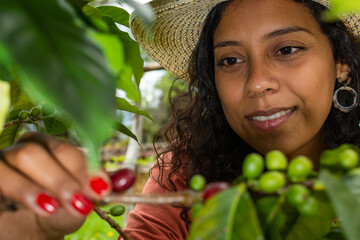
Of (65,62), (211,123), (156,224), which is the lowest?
(156,224)

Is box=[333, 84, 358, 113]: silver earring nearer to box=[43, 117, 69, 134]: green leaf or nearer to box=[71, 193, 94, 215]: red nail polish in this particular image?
box=[43, 117, 69, 134]: green leaf

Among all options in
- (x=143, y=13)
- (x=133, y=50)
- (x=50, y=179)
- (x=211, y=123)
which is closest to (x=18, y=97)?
(x=133, y=50)

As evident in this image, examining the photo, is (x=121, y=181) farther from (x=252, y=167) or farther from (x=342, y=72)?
(x=342, y=72)

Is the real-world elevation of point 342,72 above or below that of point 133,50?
below

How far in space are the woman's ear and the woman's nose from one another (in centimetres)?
44

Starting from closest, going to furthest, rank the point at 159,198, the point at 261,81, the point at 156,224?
the point at 159,198 < the point at 261,81 < the point at 156,224

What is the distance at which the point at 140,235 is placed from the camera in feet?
5.51

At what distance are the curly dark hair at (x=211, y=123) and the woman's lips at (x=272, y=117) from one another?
42cm

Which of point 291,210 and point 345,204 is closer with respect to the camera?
point 345,204

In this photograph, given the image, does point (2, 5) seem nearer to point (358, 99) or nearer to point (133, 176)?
point (133, 176)

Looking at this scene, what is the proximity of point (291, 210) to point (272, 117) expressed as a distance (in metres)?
0.85

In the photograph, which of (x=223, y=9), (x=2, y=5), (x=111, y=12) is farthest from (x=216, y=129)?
(x=2, y=5)

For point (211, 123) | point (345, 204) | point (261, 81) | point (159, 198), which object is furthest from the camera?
point (211, 123)

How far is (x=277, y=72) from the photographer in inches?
57.5
